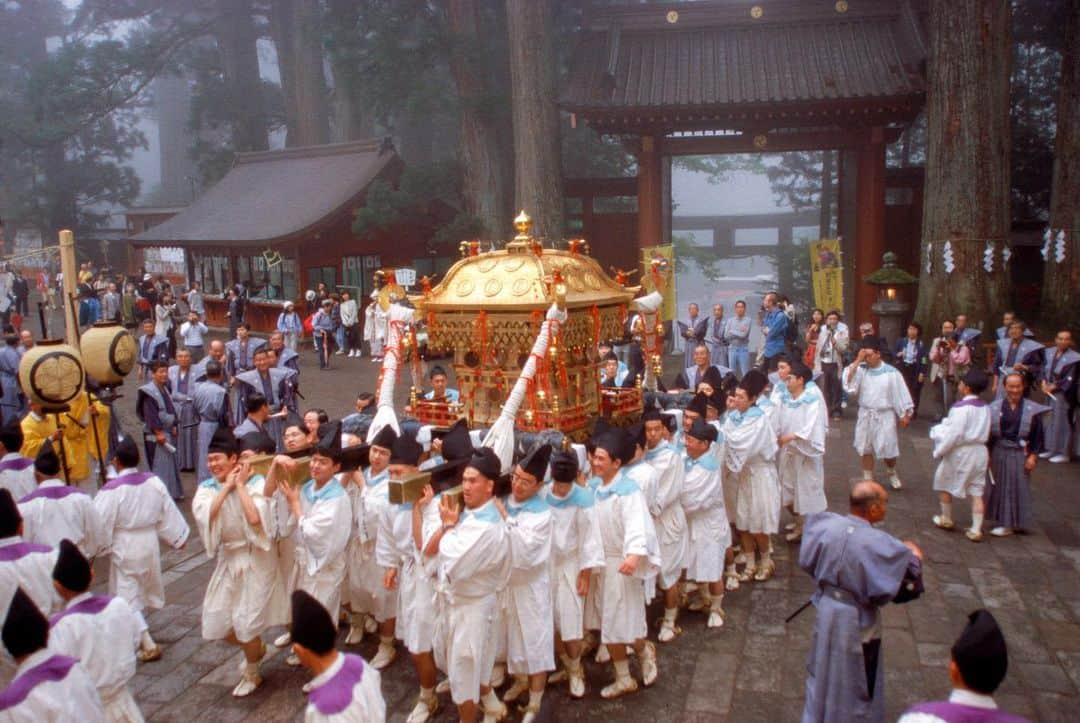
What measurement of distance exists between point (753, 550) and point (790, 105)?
1082 centimetres

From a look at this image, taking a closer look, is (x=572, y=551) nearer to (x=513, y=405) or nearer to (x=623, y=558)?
(x=623, y=558)

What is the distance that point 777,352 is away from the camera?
40.4 feet

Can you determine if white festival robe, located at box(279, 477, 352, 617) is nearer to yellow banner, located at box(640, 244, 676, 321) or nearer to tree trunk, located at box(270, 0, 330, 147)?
yellow banner, located at box(640, 244, 676, 321)

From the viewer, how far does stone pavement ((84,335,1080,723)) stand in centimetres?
516

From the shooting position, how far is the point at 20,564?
15.4ft

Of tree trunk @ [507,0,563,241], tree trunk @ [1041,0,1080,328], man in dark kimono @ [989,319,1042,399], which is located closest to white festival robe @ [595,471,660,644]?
man in dark kimono @ [989,319,1042,399]

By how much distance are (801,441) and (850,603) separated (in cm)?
329

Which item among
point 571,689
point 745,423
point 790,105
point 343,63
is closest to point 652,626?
point 571,689

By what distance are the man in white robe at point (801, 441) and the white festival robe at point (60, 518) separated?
555 cm

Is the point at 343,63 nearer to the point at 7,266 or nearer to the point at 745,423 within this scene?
the point at 7,266

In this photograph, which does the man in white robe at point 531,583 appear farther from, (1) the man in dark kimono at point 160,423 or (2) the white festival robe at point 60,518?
(1) the man in dark kimono at point 160,423

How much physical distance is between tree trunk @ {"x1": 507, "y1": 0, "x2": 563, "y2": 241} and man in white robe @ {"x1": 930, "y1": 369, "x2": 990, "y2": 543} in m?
10.8

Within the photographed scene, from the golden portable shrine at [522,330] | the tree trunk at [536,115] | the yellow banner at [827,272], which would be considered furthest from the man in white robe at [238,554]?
the yellow banner at [827,272]

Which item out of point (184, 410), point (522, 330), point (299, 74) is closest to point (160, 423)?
point (184, 410)
